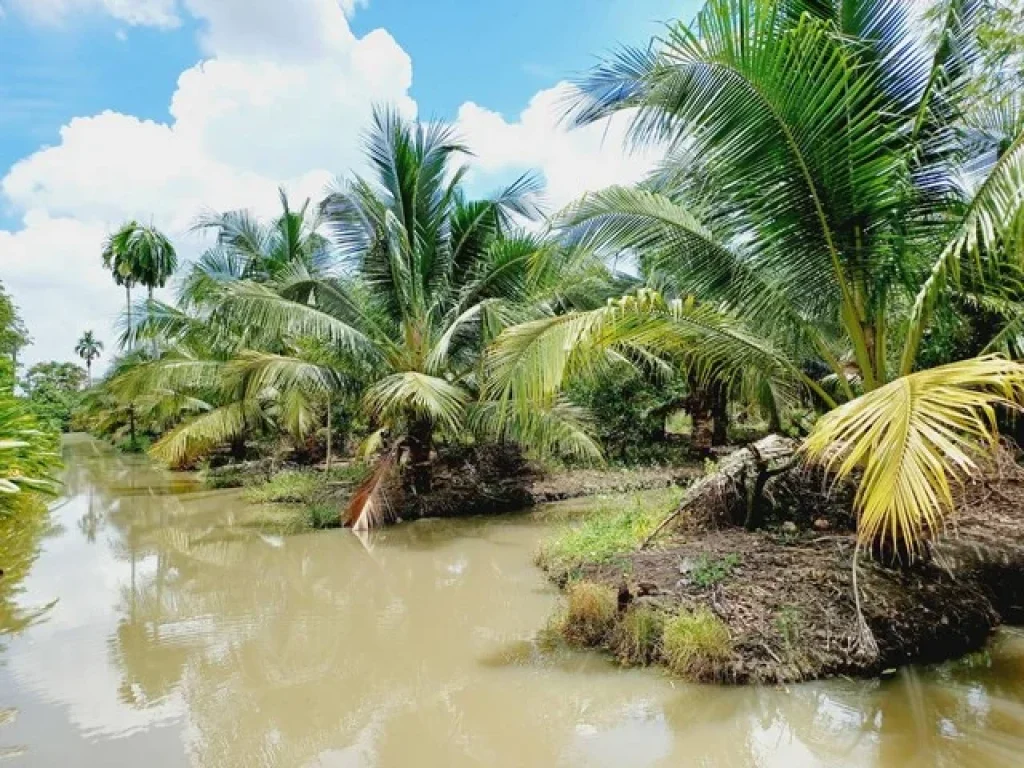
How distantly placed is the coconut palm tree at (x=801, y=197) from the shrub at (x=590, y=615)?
56.5 inches

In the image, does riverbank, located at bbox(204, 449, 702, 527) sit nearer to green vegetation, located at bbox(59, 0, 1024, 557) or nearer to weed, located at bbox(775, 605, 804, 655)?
green vegetation, located at bbox(59, 0, 1024, 557)

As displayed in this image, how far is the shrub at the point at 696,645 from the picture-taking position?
3.93 meters

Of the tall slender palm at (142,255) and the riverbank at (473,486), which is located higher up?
the tall slender palm at (142,255)

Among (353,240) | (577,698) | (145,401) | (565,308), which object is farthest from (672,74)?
(145,401)

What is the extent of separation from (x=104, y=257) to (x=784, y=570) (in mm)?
29560

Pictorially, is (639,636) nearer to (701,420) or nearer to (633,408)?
(701,420)

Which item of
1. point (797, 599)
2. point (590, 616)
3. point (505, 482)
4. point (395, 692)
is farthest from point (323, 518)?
point (797, 599)

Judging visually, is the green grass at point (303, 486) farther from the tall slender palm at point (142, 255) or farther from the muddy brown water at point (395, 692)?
the tall slender palm at point (142, 255)

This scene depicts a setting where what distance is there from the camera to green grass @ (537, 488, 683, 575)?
5.92 m

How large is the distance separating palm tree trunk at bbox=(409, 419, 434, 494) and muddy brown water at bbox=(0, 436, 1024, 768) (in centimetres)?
302

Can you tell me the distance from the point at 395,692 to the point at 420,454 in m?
6.03

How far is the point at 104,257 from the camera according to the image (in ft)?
88.9

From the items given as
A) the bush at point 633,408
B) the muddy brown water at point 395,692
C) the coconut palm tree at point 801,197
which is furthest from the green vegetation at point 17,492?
the bush at point 633,408

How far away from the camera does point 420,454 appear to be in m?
10.1
